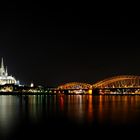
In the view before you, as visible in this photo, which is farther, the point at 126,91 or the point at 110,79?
the point at 126,91

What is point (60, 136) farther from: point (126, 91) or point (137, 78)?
point (126, 91)

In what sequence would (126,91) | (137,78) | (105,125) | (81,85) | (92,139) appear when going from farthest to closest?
(81,85) → (126,91) → (137,78) → (105,125) → (92,139)

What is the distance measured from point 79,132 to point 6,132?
3.48 meters

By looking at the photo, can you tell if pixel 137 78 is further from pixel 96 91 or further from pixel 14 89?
pixel 14 89

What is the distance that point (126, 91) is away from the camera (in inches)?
4397

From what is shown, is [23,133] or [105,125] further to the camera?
[105,125]

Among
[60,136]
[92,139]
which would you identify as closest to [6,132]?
[60,136]

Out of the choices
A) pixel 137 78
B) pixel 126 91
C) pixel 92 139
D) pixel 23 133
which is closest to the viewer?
pixel 92 139

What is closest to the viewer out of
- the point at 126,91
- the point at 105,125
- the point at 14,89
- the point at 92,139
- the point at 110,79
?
the point at 92,139

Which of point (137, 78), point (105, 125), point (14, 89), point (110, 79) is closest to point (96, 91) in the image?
point (110, 79)

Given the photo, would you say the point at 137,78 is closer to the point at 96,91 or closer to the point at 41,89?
the point at 96,91

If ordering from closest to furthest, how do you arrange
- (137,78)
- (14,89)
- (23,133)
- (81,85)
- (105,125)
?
(23,133) < (105,125) < (137,78) < (81,85) < (14,89)

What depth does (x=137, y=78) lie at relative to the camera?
9569 cm

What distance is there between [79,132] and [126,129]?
2.50 meters
